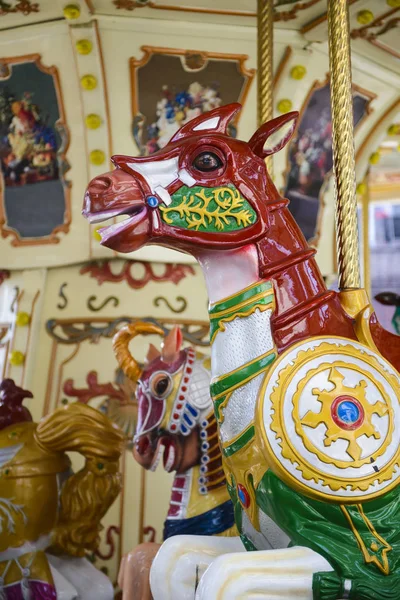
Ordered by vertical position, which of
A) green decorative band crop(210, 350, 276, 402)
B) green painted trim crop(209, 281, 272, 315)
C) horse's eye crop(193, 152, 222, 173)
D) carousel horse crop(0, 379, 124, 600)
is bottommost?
carousel horse crop(0, 379, 124, 600)

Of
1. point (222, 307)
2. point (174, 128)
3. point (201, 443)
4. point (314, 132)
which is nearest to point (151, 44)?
point (174, 128)

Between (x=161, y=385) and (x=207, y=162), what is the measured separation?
1043mm

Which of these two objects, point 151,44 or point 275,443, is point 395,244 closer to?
point 151,44

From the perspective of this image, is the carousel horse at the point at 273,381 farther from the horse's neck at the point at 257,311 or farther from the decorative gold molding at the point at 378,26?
the decorative gold molding at the point at 378,26

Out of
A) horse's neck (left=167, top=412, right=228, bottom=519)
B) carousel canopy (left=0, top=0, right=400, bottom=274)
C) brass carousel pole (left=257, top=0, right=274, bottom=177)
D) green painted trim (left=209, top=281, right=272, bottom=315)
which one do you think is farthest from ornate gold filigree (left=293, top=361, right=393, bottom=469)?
carousel canopy (left=0, top=0, right=400, bottom=274)

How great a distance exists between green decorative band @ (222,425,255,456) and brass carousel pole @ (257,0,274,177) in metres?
0.86

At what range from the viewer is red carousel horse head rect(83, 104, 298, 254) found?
62.8 inches

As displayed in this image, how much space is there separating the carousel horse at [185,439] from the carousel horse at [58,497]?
235 millimetres

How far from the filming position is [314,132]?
3.87 m

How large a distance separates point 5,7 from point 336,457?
8.79ft

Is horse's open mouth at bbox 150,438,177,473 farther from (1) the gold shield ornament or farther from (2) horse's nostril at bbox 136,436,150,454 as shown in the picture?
(1) the gold shield ornament

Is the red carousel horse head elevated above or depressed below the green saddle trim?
above

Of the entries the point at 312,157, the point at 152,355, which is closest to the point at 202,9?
the point at 312,157

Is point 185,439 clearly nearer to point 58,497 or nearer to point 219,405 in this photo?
point 58,497
